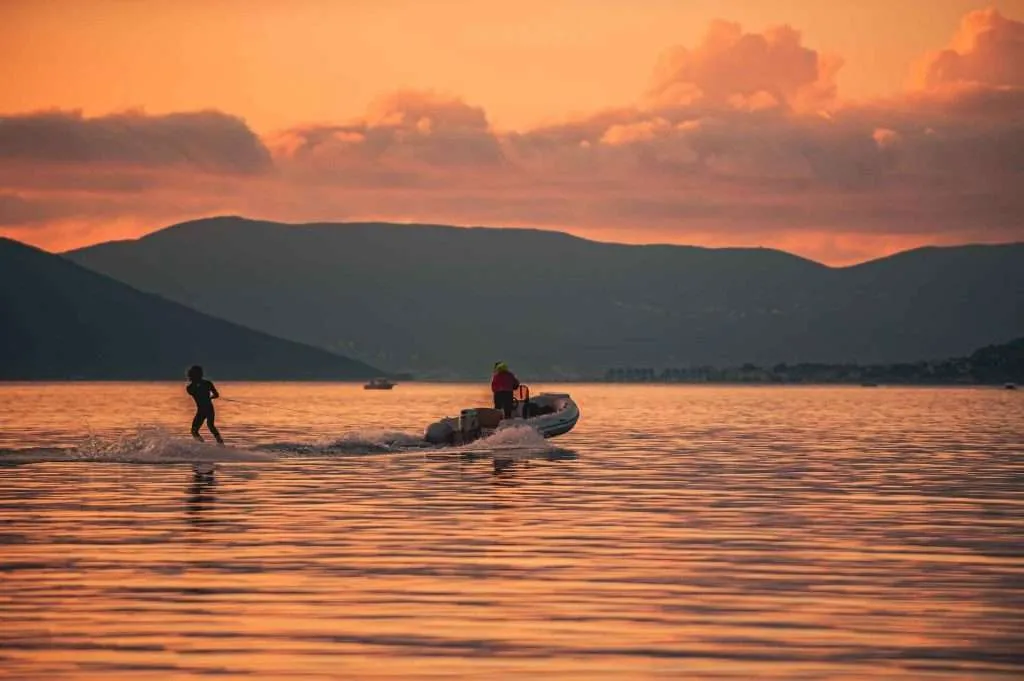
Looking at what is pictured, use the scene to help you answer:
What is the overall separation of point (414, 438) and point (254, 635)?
40707mm

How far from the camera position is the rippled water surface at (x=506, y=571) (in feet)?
57.3

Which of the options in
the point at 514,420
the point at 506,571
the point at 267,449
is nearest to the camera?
the point at 506,571

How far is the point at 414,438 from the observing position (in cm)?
5931

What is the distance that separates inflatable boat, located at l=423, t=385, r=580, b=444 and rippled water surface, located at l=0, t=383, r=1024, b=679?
680 centimetres

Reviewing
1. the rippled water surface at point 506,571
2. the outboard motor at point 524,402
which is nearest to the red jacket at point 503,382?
the outboard motor at point 524,402

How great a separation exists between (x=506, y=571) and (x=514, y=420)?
33722 mm

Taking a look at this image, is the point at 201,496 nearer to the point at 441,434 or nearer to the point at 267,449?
the point at 267,449

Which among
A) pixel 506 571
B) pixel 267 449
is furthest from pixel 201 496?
pixel 267 449

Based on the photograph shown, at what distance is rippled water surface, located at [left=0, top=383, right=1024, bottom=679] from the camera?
17.5 metres

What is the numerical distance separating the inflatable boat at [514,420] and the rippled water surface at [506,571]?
6798mm

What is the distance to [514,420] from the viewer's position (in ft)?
189

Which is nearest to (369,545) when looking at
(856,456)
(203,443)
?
(203,443)

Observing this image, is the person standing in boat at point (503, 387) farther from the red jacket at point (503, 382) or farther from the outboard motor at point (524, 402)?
the outboard motor at point (524, 402)

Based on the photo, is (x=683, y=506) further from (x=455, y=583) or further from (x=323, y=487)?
(x=455, y=583)
